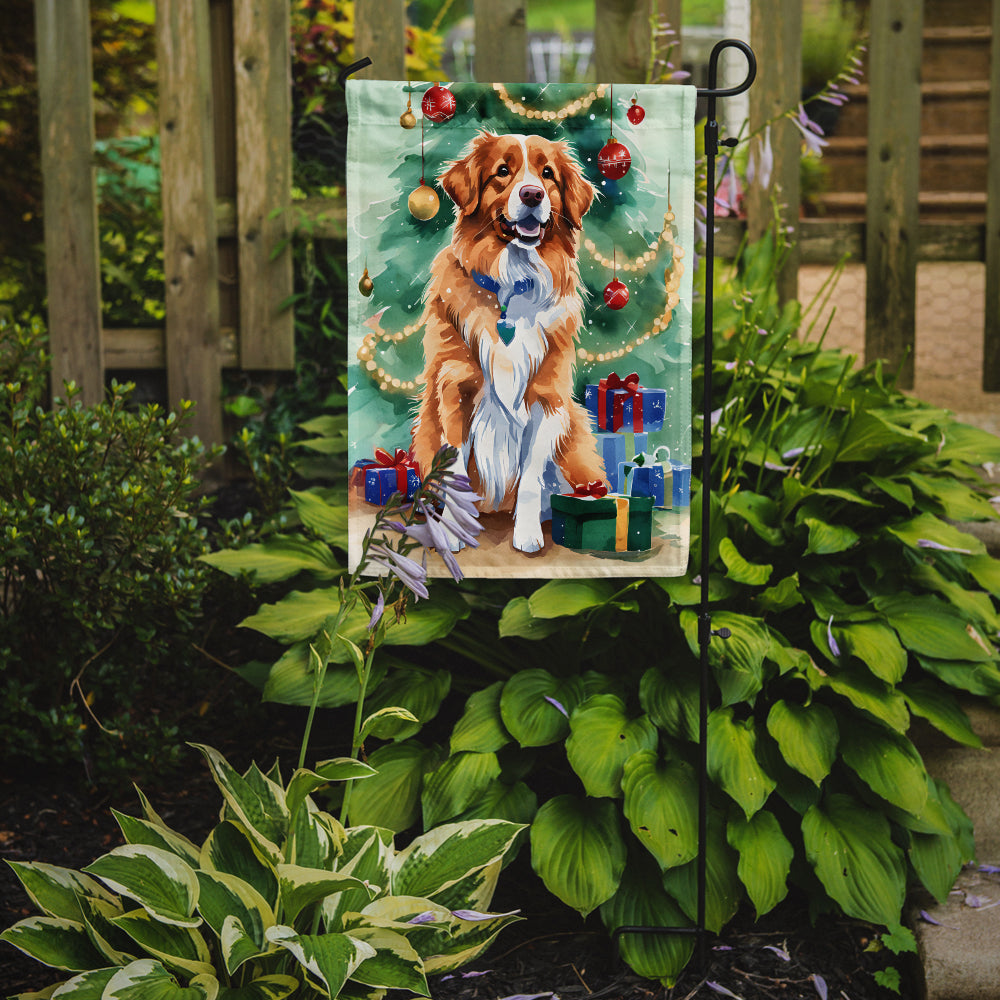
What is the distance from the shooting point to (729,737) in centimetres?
207

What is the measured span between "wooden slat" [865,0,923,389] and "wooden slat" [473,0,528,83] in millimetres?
1173

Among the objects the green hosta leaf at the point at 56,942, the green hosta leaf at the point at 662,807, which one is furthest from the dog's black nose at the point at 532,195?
the green hosta leaf at the point at 56,942

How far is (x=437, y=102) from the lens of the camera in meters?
1.79

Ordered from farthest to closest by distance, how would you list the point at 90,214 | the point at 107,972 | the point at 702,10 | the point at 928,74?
the point at 702,10
the point at 928,74
the point at 90,214
the point at 107,972

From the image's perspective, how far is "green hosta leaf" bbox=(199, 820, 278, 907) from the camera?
1.76 m

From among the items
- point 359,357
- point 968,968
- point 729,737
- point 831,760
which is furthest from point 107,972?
point 968,968

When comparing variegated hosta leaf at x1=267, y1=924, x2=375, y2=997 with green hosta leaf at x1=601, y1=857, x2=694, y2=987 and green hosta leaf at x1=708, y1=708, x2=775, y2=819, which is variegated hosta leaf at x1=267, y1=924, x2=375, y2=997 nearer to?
green hosta leaf at x1=601, y1=857, x2=694, y2=987

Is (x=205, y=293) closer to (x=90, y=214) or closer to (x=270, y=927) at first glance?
(x=90, y=214)

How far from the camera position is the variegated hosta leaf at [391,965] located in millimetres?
1588

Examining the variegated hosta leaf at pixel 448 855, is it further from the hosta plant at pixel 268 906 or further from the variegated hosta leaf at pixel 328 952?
the variegated hosta leaf at pixel 328 952

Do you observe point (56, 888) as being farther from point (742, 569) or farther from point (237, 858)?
point (742, 569)

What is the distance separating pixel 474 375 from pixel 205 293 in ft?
6.08

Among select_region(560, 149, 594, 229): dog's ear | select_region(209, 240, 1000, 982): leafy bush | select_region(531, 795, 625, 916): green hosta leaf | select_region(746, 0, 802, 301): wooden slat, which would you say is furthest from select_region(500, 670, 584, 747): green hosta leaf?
select_region(746, 0, 802, 301): wooden slat

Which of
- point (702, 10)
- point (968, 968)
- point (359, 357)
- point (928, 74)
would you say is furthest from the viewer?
point (702, 10)
